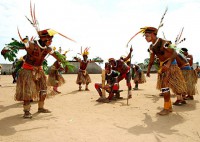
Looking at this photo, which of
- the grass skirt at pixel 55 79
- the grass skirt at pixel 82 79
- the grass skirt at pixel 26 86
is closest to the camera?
the grass skirt at pixel 26 86

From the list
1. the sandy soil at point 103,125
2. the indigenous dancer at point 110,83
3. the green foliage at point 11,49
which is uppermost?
the green foliage at point 11,49

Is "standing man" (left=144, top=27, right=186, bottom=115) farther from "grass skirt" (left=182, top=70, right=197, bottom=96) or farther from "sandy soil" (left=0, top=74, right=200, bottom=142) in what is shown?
"grass skirt" (left=182, top=70, right=197, bottom=96)

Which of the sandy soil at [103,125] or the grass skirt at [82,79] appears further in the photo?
the grass skirt at [82,79]

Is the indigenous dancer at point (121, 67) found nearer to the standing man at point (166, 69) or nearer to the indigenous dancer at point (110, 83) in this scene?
the indigenous dancer at point (110, 83)

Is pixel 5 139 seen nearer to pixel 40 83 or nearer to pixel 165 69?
pixel 40 83

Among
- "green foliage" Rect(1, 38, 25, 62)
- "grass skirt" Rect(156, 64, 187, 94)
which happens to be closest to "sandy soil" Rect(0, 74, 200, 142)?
"grass skirt" Rect(156, 64, 187, 94)

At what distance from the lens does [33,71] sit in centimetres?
552

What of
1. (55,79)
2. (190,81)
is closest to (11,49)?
(55,79)

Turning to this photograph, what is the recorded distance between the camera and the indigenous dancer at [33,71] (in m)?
5.37

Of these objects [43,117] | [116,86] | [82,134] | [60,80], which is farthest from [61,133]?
[60,80]

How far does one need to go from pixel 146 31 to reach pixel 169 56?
787mm

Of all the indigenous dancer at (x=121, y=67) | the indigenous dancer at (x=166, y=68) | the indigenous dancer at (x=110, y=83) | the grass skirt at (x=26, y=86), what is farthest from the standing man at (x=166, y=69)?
the grass skirt at (x=26, y=86)

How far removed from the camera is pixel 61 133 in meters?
4.14

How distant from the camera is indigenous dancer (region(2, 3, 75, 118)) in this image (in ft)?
17.6
